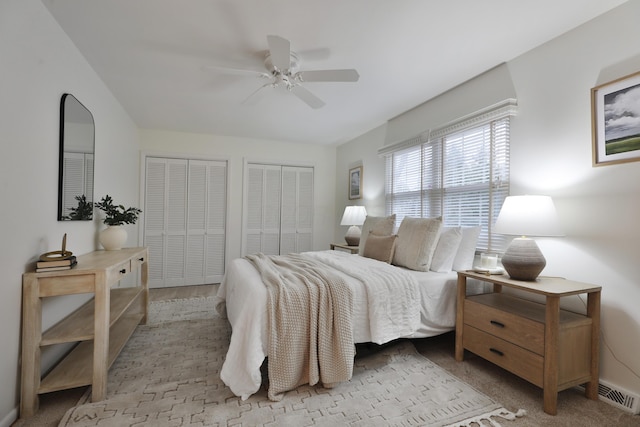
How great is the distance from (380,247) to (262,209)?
2.65m

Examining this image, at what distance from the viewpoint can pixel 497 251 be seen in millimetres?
2525

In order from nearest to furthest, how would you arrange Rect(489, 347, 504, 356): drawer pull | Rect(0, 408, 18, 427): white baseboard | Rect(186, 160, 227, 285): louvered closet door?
1. Rect(0, 408, 18, 427): white baseboard
2. Rect(489, 347, 504, 356): drawer pull
3. Rect(186, 160, 227, 285): louvered closet door

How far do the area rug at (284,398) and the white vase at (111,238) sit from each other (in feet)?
3.07

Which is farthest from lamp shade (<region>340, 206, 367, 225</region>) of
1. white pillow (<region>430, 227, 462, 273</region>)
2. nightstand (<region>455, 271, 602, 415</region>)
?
nightstand (<region>455, 271, 602, 415</region>)

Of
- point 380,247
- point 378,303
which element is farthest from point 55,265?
point 380,247

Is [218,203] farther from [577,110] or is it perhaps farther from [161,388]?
[577,110]

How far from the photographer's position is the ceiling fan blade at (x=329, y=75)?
2.24m

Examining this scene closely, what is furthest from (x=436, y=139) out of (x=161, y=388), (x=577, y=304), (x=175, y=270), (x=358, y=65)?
(x=175, y=270)

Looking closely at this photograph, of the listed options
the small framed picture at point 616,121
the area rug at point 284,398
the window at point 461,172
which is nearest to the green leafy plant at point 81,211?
the area rug at point 284,398

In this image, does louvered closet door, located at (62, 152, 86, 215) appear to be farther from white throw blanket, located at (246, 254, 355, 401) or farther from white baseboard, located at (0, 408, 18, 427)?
white throw blanket, located at (246, 254, 355, 401)

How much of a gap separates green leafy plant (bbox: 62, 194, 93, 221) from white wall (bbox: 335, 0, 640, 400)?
3.46 meters

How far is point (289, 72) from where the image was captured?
241 cm

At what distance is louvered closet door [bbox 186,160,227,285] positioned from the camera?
15.4 feet

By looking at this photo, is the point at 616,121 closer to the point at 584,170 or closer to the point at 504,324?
the point at 584,170
